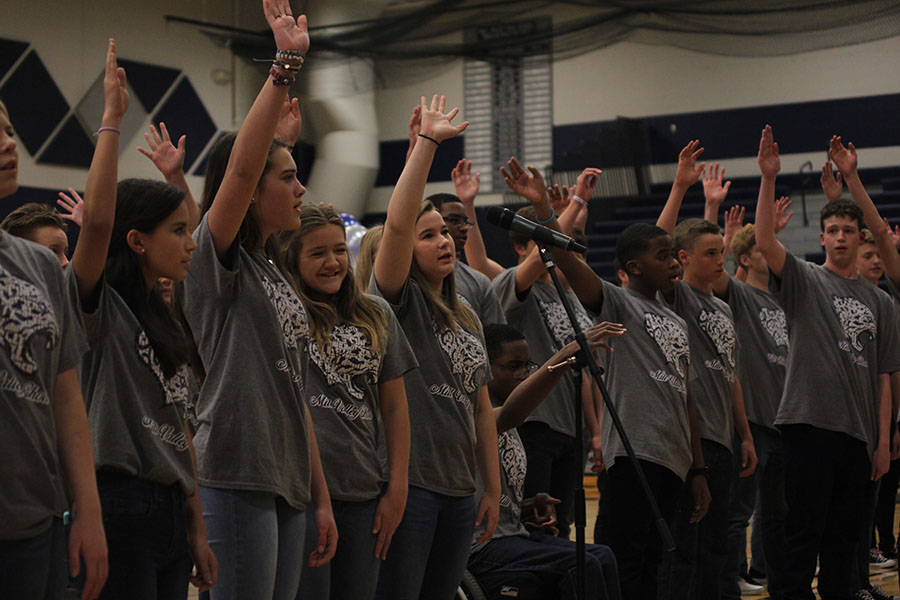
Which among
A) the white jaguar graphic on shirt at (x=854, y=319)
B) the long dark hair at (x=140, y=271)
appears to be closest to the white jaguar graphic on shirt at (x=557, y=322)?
the white jaguar graphic on shirt at (x=854, y=319)

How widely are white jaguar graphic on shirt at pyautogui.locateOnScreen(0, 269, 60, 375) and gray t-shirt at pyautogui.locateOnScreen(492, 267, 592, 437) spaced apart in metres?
2.43

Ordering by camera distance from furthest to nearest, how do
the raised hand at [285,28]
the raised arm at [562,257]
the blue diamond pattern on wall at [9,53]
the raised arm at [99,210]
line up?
the blue diamond pattern on wall at [9,53]
the raised arm at [562,257]
the raised hand at [285,28]
the raised arm at [99,210]

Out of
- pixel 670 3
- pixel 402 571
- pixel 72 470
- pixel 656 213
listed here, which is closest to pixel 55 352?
pixel 72 470

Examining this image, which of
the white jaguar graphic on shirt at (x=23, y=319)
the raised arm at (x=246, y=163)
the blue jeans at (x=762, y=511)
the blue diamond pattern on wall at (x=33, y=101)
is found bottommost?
the blue jeans at (x=762, y=511)

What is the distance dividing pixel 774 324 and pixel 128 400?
362cm

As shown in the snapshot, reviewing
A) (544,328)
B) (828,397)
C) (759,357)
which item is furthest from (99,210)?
(759,357)

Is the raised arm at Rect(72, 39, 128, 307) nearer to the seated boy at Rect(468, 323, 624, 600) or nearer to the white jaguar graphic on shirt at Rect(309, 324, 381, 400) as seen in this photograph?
the white jaguar graphic on shirt at Rect(309, 324, 381, 400)

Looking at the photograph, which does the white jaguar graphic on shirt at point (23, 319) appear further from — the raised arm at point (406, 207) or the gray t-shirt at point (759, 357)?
the gray t-shirt at point (759, 357)

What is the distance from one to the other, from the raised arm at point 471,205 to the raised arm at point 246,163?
1.65 metres

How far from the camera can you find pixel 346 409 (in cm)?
251

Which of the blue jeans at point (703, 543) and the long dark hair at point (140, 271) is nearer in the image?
the long dark hair at point (140, 271)

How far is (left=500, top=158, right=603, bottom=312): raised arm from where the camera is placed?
3.18 meters

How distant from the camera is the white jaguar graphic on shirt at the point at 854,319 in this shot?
4.24 m

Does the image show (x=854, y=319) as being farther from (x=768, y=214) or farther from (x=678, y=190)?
(x=678, y=190)
